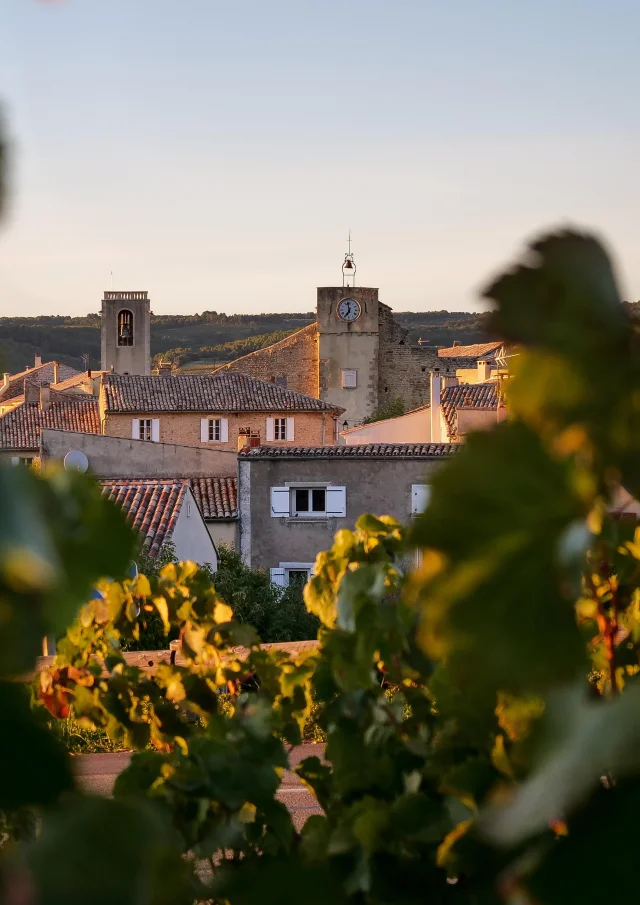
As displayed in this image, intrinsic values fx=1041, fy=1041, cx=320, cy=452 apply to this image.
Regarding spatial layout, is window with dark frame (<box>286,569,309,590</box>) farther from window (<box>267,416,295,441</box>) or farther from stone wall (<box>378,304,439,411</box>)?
stone wall (<box>378,304,439,411</box>)

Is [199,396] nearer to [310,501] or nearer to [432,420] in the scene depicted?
[432,420]

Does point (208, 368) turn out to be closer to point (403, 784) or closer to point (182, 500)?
point (182, 500)

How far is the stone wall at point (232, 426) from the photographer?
39.2m

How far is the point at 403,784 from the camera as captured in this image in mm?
1485

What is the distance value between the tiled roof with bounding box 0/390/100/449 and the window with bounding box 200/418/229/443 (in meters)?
4.02

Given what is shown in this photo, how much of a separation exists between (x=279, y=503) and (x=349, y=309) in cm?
3345

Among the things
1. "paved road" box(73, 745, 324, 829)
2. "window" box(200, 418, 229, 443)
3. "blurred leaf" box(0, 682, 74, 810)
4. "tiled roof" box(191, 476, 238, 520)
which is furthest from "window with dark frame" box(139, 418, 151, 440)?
"blurred leaf" box(0, 682, 74, 810)

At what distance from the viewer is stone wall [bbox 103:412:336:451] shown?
39.2 meters

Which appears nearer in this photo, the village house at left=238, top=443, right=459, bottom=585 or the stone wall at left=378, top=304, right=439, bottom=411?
the village house at left=238, top=443, right=459, bottom=585

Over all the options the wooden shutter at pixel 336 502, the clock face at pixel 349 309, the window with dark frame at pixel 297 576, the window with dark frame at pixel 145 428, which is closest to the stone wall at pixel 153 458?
the window with dark frame at pixel 297 576

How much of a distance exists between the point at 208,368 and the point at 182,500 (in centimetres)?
5840

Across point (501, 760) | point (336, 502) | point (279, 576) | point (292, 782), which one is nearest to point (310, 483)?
point (336, 502)

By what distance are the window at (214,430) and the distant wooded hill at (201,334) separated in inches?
1275

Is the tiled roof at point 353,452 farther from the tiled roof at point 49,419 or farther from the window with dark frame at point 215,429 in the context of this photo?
the tiled roof at point 49,419
